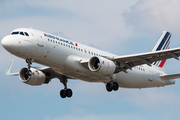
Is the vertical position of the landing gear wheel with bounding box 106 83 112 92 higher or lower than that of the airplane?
lower

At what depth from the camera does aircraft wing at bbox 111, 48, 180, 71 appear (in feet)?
126

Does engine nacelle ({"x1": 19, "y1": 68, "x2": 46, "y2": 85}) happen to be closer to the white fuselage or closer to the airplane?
the airplane

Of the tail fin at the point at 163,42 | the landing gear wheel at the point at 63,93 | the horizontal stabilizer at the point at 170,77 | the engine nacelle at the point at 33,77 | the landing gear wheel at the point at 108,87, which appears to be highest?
the tail fin at the point at 163,42

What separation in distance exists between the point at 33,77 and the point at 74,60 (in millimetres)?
7934

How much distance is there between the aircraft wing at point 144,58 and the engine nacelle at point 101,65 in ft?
4.39

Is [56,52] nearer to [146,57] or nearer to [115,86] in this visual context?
[115,86]

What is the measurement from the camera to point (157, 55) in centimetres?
3994

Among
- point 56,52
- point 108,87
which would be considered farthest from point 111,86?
point 56,52

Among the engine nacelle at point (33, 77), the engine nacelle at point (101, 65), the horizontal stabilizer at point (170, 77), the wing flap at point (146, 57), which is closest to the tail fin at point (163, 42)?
the horizontal stabilizer at point (170, 77)

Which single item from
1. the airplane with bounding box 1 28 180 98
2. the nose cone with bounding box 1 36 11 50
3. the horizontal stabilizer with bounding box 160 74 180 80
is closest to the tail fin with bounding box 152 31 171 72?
the horizontal stabilizer with bounding box 160 74 180 80

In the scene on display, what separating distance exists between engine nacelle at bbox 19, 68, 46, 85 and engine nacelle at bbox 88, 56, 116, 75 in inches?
341

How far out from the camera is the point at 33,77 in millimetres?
44406

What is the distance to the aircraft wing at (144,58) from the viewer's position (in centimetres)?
3829

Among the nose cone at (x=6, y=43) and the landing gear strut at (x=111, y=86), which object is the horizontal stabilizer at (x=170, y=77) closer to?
the landing gear strut at (x=111, y=86)
